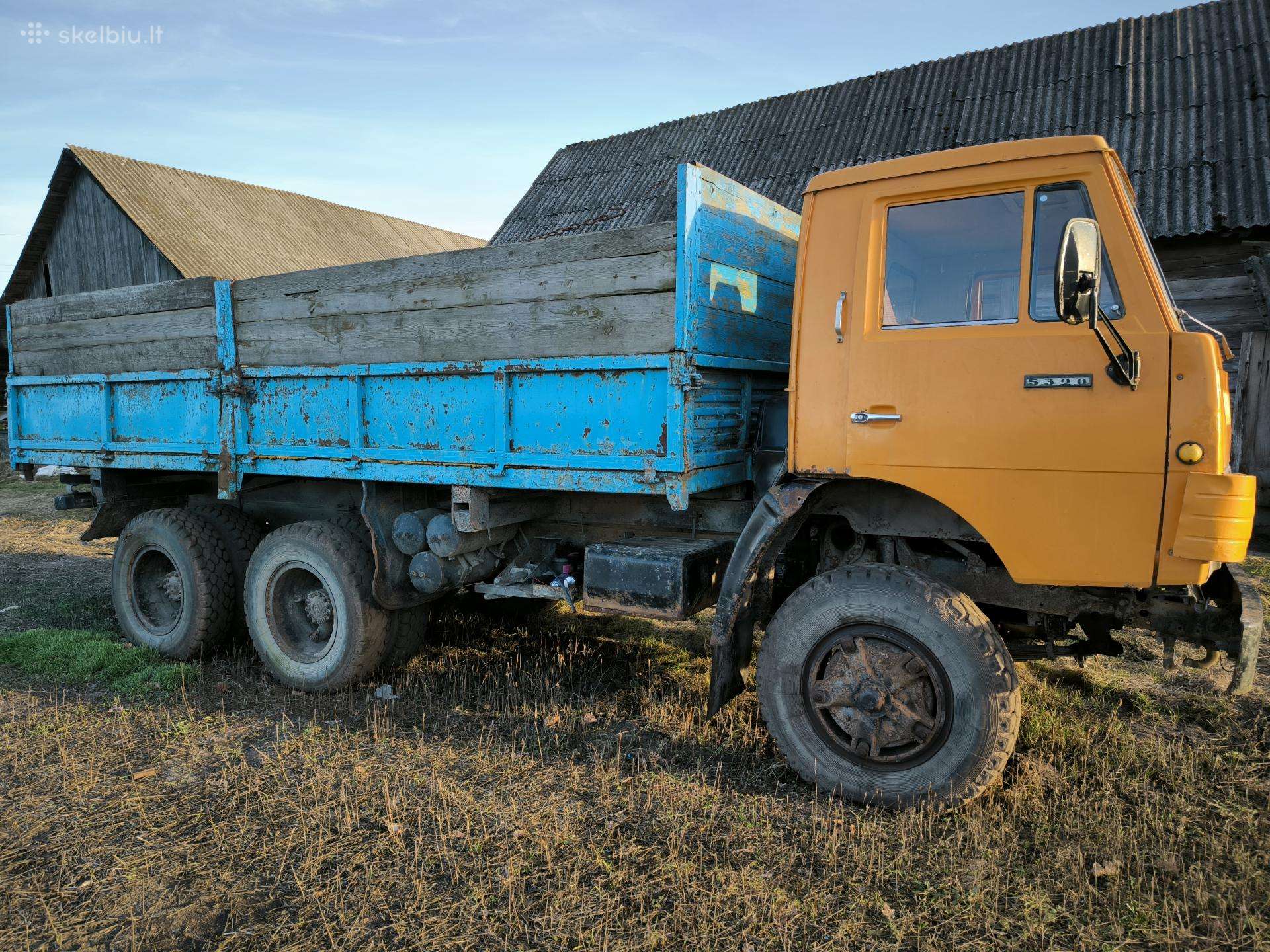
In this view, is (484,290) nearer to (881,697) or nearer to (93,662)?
(881,697)

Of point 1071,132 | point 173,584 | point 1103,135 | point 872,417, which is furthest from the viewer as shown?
point 1103,135

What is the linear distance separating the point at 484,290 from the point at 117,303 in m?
3.35

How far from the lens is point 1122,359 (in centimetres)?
301

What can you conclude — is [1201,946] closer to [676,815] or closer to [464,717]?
[676,815]

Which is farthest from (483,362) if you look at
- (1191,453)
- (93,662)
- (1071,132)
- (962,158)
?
(1071,132)

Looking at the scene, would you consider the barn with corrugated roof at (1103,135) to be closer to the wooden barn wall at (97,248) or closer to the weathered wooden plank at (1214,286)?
the weathered wooden plank at (1214,286)

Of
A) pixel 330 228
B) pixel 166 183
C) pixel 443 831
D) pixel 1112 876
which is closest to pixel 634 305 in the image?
pixel 443 831

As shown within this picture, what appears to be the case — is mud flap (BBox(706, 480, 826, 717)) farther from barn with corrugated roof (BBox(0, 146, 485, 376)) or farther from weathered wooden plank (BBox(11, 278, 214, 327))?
barn with corrugated roof (BBox(0, 146, 485, 376))

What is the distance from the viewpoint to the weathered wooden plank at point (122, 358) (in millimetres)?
5570

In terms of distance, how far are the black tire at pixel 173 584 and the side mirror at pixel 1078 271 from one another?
5.45 meters

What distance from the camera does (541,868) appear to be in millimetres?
3096

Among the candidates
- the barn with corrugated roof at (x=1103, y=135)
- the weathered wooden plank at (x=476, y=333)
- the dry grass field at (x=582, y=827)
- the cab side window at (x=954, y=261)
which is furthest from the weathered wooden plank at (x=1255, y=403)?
the weathered wooden plank at (x=476, y=333)

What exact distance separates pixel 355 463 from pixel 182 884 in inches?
96.1

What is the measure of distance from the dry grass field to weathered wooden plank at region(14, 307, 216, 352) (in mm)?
2330
